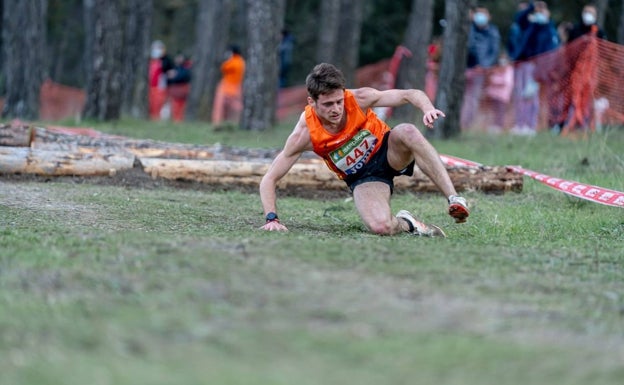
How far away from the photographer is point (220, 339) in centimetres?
439

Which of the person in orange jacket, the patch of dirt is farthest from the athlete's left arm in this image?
the person in orange jacket

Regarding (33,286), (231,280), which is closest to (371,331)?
(231,280)

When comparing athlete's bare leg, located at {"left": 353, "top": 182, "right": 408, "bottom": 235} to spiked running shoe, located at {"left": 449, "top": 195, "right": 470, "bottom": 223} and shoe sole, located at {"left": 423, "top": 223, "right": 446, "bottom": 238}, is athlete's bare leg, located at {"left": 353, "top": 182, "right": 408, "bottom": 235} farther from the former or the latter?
spiked running shoe, located at {"left": 449, "top": 195, "right": 470, "bottom": 223}

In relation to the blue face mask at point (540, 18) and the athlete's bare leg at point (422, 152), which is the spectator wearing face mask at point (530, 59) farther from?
the athlete's bare leg at point (422, 152)

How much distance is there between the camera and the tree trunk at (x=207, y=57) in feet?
84.5

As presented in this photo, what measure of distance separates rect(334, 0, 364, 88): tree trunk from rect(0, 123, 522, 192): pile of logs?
428 inches

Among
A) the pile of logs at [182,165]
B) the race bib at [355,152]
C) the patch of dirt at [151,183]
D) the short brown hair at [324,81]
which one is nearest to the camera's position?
the short brown hair at [324,81]

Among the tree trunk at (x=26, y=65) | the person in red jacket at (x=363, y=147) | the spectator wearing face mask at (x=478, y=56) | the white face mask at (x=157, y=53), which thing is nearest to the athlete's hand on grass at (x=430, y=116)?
the person in red jacket at (x=363, y=147)

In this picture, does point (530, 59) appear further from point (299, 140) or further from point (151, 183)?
point (299, 140)

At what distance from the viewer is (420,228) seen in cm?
833

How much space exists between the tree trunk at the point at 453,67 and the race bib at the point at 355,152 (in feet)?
26.8

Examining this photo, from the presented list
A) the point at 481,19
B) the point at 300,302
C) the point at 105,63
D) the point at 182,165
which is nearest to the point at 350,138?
the point at 300,302

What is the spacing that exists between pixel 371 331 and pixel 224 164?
7.39 metres

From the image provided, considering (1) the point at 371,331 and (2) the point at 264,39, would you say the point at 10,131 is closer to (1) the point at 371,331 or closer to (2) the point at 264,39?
(2) the point at 264,39
